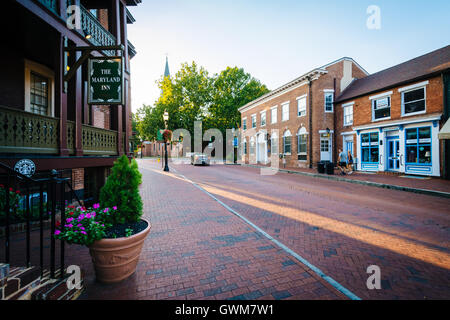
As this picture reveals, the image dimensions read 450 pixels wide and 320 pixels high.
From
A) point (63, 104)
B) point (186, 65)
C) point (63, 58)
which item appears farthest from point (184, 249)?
point (186, 65)

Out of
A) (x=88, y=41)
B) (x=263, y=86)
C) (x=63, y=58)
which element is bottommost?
(x=63, y=58)

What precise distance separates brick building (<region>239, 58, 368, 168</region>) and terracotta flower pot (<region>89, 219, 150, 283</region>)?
→ 1977cm

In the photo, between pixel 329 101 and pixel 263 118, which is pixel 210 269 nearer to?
pixel 329 101

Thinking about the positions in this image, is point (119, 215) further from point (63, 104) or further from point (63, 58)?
point (63, 58)

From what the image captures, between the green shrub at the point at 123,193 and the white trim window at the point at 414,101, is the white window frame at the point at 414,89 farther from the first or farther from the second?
the green shrub at the point at 123,193

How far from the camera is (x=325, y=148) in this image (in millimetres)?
21172

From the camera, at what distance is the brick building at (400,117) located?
43.8 feet

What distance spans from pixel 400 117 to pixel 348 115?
467 centimetres

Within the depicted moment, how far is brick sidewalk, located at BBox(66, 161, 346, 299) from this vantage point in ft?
9.37

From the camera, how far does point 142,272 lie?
3.34 m

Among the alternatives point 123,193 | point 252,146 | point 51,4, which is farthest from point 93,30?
point 252,146

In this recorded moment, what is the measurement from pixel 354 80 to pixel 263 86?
20.6m

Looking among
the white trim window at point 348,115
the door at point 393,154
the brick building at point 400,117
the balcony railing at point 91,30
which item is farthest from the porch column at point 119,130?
the white trim window at point 348,115

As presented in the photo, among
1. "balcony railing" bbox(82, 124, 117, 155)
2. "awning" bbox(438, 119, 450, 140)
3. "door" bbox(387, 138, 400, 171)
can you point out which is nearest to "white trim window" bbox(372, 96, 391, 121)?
"door" bbox(387, 138, 400, 171)
